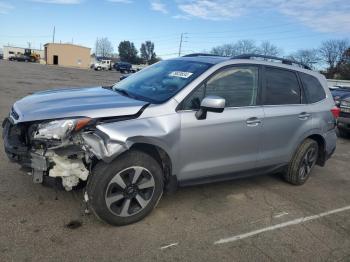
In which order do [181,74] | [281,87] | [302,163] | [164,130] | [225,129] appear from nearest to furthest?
[164,130] < [225,129] < [181,74] < [281,87] < [302,163]

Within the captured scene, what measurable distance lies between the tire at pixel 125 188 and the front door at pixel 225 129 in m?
0.40

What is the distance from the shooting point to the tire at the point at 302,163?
5367 mm

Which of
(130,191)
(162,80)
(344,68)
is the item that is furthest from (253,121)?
(344,68)

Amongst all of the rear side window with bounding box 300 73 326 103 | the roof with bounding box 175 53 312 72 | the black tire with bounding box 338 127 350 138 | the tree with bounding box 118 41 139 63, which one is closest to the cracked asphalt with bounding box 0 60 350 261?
the rear side window with bounding box 300 73 326 103

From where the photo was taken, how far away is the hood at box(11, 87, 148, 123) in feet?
11.6

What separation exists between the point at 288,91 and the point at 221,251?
2.69 metres

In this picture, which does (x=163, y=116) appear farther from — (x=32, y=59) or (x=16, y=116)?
(x=32, y=59)

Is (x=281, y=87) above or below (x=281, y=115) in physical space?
above

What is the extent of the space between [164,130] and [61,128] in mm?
1023

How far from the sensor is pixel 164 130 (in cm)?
378

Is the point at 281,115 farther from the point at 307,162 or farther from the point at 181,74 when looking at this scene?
the point at 181,74

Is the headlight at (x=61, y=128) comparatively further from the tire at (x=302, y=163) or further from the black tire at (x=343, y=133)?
the black tire at (x=343, y=133)

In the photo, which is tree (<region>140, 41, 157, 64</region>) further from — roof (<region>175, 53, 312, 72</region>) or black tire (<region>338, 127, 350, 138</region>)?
roof (<region>175, 53, 312, 72</region>)

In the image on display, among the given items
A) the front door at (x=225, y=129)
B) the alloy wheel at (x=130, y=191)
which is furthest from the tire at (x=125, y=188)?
the front door at (x=225, y=129)
